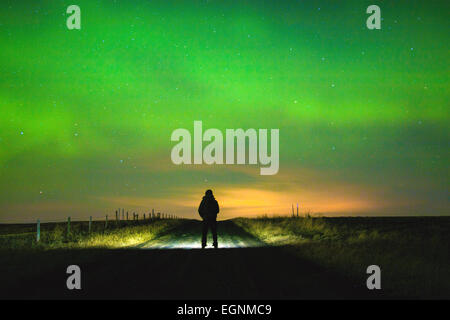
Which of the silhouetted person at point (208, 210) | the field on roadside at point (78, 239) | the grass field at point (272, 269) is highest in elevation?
the silhouetted person at point (208, 210)

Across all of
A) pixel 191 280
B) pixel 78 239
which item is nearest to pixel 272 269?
pixel 191 280

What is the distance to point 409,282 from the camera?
10969mm

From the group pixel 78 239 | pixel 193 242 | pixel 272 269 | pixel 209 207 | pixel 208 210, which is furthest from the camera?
pixel 78 239

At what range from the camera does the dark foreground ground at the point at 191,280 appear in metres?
9.08

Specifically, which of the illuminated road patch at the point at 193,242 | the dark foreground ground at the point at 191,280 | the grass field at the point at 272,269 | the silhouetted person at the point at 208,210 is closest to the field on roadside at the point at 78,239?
the illuminated road patch at the point at 193,242

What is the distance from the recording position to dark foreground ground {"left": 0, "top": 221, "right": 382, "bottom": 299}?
908 cm

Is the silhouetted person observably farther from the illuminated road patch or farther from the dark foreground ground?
the dark foreground ground

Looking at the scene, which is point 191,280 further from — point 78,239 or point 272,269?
point 78,239

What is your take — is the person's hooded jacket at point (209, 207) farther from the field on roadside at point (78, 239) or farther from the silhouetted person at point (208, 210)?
the field on roadside at point (78, 239)

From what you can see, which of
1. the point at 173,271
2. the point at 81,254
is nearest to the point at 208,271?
the point at 173,271

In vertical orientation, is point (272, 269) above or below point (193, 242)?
above

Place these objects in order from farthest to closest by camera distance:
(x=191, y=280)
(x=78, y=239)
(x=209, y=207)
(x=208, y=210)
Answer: (x=78, y=239) → (x=209, y=207) → (x=208, y=210) → (x=191, y=280)

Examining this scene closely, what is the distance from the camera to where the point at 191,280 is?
10.7 metres

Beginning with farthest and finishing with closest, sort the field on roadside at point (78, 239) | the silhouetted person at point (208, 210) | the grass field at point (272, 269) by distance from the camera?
1. the field on roadside at point (78, 239)
2. the silhouetted person at point (208, 210)
3. the grass field at point (272, 269)
